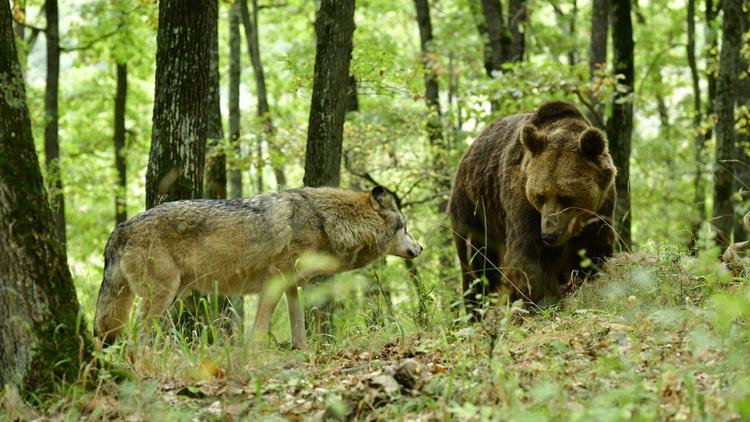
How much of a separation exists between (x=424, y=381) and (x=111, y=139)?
28700mm

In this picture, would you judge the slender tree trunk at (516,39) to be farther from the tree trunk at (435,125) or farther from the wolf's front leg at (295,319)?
the wolf's front leg at (295,319)

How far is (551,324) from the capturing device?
6590 millimetres

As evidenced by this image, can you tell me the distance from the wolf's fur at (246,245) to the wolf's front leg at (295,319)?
1 cm

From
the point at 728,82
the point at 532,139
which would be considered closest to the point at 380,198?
the point at 532,139

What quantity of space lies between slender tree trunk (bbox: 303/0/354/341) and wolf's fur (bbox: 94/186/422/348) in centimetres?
117

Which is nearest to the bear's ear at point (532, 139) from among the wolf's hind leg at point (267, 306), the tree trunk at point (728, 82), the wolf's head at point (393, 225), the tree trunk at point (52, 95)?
the wolf's head at point (393, 225)

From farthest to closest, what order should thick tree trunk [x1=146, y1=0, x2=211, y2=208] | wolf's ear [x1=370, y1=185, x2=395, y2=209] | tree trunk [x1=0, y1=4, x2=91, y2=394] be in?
wolf's ear [x1=370, y1=185, x2=395, y2=209], thick tree trunk [x1=146, y1=0, x2=211, y2=208], tree trunk [x1=0, y1=4, x2=91, y2=394]

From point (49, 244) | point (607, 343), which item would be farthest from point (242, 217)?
point (607, 343)

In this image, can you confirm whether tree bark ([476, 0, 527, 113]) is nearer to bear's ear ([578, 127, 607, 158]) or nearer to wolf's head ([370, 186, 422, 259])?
wolf's head ([370, 186, 422, 259])

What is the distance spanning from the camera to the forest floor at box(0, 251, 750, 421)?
14.4ft

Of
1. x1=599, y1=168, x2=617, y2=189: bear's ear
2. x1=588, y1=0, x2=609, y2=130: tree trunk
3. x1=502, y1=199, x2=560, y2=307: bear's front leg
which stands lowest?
x1=502, y1=199, x2=560, y2=307: bear's front leg

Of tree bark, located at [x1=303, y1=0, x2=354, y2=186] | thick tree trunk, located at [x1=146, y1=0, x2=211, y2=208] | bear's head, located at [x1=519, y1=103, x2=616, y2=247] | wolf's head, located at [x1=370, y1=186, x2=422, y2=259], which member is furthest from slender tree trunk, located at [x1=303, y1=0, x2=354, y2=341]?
bear's head, located at [x1=519, y1=103, x2=616, y2=247]

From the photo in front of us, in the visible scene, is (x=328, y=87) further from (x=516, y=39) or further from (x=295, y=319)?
(x=516, y=39)

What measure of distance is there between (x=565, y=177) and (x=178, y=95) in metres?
4.15
